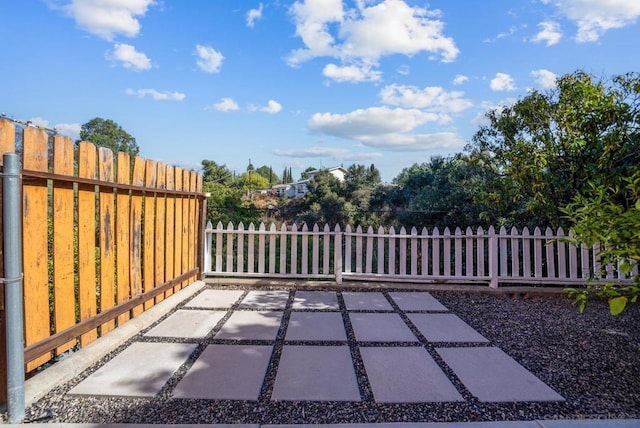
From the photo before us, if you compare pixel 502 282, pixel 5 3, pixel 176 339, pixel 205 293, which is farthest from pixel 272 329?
pixel 5 3

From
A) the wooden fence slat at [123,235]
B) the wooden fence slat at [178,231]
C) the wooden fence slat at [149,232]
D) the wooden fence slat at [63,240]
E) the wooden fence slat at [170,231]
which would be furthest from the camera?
the wooden fence slat at [178,231]

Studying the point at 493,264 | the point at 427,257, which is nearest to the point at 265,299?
the point at 427,257

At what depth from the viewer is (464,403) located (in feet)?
6.10

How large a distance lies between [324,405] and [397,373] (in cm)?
64

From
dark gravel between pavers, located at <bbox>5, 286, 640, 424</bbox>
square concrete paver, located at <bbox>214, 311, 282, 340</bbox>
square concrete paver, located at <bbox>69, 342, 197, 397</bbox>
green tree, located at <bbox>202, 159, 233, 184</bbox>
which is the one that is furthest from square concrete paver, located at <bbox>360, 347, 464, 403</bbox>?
green tree, located at <bbox>202, 159, 233, 184</bbox>

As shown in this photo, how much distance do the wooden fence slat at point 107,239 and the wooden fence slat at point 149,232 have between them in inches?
18.8

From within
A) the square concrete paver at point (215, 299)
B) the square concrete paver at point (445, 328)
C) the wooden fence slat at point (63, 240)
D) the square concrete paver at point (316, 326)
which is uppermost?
the wooden fence slat at point (63, 240)

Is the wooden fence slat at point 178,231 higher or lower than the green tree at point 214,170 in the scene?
lower

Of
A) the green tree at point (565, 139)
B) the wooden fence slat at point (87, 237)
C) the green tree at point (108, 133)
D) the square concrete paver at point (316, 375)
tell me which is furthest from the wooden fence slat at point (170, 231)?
the green tree at point (108, 133)

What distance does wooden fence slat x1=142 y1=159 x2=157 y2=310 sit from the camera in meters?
3.26

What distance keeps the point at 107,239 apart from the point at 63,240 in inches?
18.7

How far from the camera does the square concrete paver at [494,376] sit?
1.95 metres

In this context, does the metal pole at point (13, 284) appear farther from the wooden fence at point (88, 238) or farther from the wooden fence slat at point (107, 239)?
the wooden fence slat at point (107, 239)

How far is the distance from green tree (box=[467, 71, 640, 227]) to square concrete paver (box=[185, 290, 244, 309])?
4.02 m
